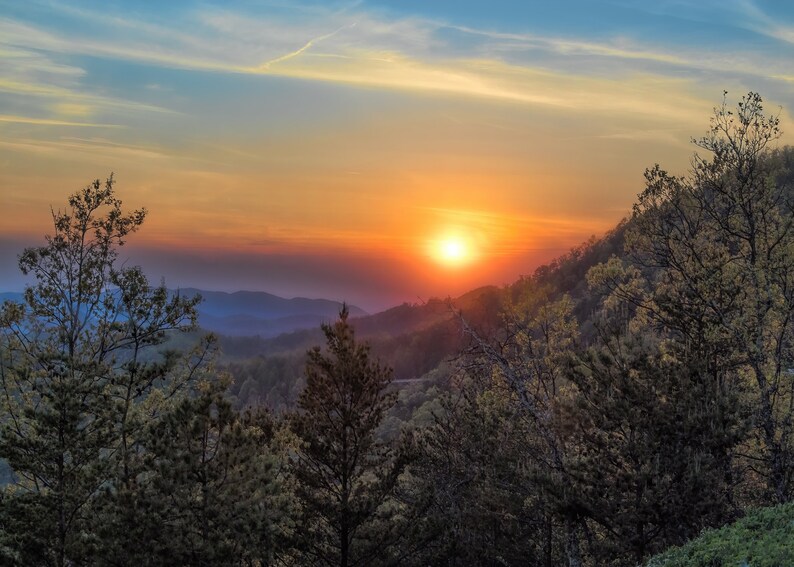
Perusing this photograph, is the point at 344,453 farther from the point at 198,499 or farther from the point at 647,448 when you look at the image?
the point at 647,448

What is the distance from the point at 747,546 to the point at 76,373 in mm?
15551

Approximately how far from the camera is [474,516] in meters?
19.2

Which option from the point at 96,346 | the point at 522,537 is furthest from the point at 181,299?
the point at 522,537

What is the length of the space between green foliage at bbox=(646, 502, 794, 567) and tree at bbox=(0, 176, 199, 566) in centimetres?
1137

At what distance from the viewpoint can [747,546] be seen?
308 inches

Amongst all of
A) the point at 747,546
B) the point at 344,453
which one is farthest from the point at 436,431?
the point at 747,546

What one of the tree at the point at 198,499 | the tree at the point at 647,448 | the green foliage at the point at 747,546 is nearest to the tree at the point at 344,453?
the tree at the point at 198,499

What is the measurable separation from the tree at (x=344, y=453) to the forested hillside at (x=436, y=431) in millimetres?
70

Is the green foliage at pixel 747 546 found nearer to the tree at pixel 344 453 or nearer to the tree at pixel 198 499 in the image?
the tree at pixel 198 499

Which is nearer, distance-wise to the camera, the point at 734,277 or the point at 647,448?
the point at 647,448

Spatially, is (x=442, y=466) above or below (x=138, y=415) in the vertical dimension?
below

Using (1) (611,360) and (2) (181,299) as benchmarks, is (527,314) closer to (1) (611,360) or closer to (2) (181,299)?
(1) (611,360)

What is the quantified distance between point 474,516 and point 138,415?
11607 millimetres

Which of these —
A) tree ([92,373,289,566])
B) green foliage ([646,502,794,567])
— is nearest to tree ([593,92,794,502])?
green foliage ([646,502,794,567])
